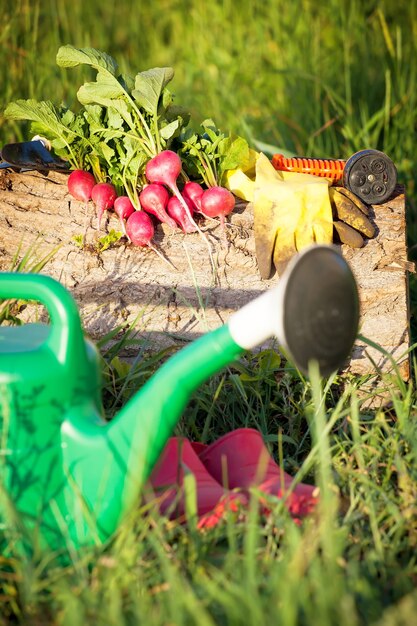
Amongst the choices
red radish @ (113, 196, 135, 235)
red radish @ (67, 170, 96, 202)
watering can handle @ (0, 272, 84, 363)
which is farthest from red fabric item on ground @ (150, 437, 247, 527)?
red radish @ (67, 170, 96, 202)

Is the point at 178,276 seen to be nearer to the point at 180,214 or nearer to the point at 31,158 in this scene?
the point at 180,214

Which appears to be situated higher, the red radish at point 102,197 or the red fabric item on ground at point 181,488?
the red radish at point 102,197

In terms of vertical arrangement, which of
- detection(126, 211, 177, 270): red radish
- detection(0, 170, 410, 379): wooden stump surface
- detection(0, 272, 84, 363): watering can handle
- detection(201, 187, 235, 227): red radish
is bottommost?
detection(0, 170, 410, 379): wooden stump surface

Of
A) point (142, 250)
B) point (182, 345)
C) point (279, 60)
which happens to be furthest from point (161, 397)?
point (279, 60)

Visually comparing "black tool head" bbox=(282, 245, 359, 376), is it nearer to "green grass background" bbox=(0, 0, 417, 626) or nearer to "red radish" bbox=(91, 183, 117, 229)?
"green grass background" bbox=(0, 0, 417, 626)

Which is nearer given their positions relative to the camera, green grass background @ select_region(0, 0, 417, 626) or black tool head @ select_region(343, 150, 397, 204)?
green grass background @ select_region(0, 0, 417, 626)

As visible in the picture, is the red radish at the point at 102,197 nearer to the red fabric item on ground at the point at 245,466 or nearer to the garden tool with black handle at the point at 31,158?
the garden tool with black handle at the point at 31,158

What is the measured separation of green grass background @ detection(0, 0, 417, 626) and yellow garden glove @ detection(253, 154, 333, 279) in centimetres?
29

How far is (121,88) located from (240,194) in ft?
1.49

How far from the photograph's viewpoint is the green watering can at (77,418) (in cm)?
140

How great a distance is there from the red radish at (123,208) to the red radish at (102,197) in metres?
0.02

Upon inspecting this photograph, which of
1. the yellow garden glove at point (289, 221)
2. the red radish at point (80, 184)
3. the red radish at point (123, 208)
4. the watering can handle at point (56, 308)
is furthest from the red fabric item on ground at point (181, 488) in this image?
the red radish at point (80, 184)

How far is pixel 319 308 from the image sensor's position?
4.36 ft

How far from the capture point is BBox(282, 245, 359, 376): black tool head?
1312 millimetres
